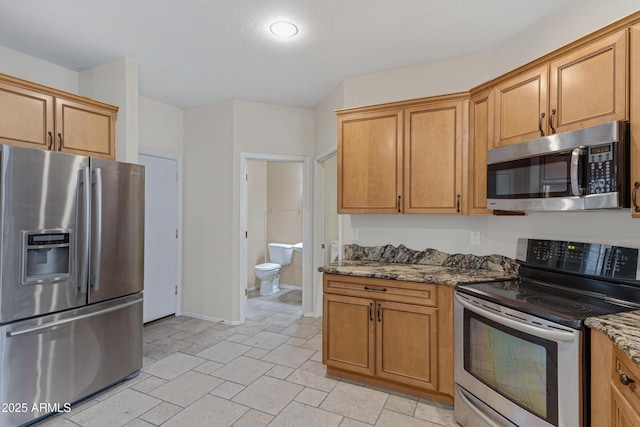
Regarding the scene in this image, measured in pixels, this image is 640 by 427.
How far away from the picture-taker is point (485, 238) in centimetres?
266

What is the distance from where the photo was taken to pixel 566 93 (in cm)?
182

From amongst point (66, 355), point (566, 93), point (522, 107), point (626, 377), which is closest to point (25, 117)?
point (66, 355)

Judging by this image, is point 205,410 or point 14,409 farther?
point 205,410

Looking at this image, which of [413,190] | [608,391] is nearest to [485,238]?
[413,190]

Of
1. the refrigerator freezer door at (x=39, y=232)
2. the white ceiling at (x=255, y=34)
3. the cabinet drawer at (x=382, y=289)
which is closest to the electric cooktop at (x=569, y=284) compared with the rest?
the cabinet drawer at (x=382, y=289)

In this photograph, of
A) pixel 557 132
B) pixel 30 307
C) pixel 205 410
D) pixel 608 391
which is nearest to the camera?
pixel 608 391

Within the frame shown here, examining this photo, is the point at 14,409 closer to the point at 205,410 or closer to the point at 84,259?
the point at 84,259

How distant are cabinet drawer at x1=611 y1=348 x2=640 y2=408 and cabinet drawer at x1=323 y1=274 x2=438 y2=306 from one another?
1047 mm

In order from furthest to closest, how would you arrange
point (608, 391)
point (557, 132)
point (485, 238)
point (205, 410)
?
point (485, 238) < point (205, 410) < point (557, 132) < point (608, 391)

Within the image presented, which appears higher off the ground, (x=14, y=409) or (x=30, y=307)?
(x=30, y=307)

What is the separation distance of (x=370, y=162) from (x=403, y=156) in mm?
286

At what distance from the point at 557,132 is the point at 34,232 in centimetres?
318

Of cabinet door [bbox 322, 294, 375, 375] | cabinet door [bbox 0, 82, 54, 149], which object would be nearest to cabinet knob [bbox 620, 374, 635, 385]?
cabinet door [bbox 322, 294, 375, 375]

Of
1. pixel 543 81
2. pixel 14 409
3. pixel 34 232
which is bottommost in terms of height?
pixel 14 409
